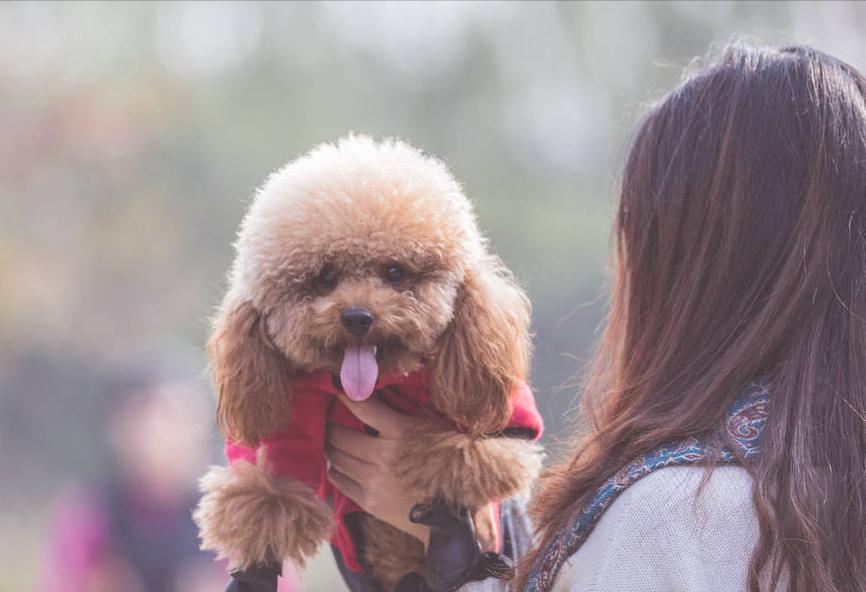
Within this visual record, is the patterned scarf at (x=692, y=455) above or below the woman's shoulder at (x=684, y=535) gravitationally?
above

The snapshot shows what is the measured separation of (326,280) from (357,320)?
13 cm

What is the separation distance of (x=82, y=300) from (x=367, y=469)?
11.3 metres

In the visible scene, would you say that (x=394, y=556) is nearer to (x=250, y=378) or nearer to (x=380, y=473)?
(x=380, y=473)

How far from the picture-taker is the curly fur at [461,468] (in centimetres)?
203

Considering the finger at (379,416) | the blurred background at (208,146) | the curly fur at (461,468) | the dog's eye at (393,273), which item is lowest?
the curly fur at (461,468)

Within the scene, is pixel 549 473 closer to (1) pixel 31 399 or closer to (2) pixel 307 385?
(2) pixel 307 385

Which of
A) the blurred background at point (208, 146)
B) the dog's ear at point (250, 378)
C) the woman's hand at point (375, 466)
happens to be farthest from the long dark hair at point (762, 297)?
the blurred background at point (208, 146)

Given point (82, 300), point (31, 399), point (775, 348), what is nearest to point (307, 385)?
point (775, 348)

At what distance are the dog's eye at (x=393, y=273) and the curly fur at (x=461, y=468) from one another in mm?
285

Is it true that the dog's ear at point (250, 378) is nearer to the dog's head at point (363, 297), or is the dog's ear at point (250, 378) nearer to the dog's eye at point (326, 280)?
the dog's head at point (363, 297)

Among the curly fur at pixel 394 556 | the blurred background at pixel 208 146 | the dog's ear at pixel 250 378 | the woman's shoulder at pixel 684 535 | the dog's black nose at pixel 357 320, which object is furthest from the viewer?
the blurred background at pixel 208 146

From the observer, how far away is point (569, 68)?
16078 millimetres

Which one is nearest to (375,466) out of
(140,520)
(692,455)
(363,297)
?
(363,297)

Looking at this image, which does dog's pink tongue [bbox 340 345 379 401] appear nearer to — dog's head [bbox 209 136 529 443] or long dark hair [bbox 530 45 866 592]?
dog's head [bbox 209 136 529 443]
